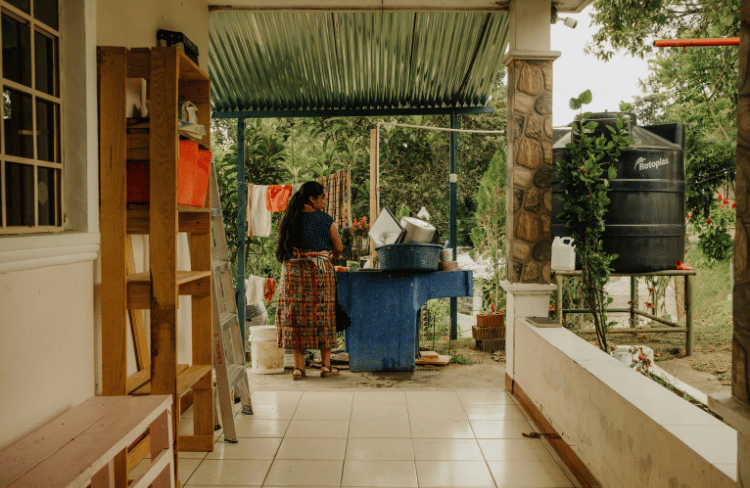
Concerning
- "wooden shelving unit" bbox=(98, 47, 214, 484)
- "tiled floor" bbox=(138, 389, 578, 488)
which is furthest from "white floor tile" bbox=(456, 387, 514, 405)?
"wooden shelving unit" bbox=(98, 47, 214, 484)

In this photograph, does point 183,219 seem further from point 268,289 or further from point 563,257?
point 563,257

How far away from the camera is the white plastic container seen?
5.11 m

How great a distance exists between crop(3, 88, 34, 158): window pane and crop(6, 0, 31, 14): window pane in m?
0.31

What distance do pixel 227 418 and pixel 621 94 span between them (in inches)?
585

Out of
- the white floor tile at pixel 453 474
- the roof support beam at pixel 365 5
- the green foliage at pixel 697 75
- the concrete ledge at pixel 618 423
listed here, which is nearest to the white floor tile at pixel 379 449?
the white floor tile at pixel 453 474

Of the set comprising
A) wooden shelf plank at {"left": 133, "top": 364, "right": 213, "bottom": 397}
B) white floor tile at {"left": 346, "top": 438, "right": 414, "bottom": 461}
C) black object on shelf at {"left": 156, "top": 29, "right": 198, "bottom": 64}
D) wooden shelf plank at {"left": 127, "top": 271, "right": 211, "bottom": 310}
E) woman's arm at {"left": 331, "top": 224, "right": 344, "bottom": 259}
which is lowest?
white floor tile at {"left": 346, "top": 438, "right": 414, "bottom": 461}

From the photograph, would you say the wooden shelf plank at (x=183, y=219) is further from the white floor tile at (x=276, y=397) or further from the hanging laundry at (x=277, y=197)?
the hanging laundry at (x=277, y=197)

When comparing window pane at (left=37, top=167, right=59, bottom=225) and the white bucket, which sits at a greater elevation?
window pane at (left=37, top=167, right=59, bottom=225)

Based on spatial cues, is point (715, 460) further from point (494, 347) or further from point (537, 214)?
point (494, 347)

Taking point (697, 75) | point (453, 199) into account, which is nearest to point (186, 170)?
point (453, 199)

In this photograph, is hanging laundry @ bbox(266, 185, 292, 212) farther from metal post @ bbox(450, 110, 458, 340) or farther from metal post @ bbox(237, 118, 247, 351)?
metal post @ bbox(450, 110, 458, 340)

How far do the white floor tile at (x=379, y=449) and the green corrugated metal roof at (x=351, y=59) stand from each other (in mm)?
3170

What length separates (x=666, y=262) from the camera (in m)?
5.16

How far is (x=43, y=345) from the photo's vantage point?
6.65ft
